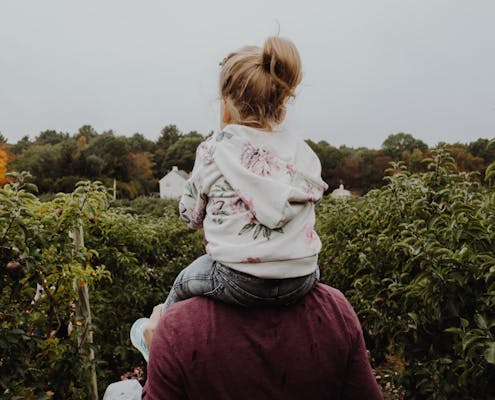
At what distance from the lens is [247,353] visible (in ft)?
3.19

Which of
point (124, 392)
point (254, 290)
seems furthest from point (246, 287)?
point (124, 392)

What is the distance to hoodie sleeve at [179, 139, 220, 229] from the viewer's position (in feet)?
3.58

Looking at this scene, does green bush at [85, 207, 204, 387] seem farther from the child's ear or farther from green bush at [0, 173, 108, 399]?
the child's ear

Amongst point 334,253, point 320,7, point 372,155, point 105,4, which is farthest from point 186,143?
point 334,253

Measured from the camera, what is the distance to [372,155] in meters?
55.6

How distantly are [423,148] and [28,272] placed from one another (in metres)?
59.6

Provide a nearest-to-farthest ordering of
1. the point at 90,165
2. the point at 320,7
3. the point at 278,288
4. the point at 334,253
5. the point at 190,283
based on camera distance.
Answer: the point at 278,288 < the point at 190,283 < the point at 334,253 < the point at 320,7 < the point at 90,165

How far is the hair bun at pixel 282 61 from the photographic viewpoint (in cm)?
105

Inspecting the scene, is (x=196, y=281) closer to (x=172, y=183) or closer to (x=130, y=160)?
(x=172, y=183)

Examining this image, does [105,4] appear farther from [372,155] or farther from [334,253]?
[372,155]

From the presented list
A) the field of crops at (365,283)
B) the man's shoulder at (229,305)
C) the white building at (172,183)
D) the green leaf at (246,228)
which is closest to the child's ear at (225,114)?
the green leaf at (246,228)

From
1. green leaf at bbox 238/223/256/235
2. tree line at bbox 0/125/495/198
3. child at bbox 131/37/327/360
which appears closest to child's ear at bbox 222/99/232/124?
child at bbox 131/37/327/360

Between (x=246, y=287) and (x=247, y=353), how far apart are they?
0.16 meters

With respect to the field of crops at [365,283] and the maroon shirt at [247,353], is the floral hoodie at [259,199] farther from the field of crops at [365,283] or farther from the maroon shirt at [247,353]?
the field of crops at [365,283]
